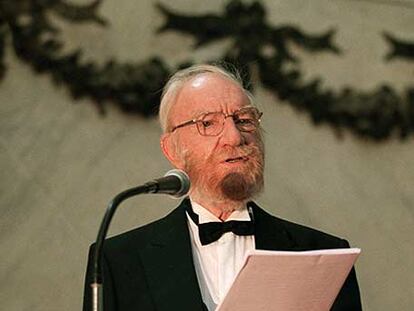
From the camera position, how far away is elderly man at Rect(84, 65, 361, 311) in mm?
2699

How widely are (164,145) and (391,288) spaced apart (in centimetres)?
131

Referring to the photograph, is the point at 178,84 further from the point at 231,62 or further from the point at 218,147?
the point at 231,62

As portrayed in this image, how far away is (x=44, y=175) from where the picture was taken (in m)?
3.54

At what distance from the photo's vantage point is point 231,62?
379 centimetres

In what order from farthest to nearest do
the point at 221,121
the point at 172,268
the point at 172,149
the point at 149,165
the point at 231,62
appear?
the point at 231,62, the point at 149,165, the point at 172,149, the point at 221,121, the point at 172,268

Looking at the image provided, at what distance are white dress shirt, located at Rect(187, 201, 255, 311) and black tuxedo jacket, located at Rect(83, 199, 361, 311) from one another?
0.04 metres

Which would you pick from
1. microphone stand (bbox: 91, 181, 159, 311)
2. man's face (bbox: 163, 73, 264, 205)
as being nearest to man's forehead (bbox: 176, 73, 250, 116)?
man's face (bbox: 163, 73, 264, 205)

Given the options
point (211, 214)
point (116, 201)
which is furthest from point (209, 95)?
point (116, 201)

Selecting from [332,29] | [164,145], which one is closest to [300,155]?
[332,29]

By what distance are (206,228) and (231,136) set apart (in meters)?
0.27

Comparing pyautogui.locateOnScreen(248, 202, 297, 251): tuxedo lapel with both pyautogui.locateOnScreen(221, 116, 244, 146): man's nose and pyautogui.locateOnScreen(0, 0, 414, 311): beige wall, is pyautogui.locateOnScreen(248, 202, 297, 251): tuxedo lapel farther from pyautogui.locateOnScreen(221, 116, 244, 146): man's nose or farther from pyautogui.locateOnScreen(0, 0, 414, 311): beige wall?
pyautogui.locateOnScreen(0, 0, 414, 311): beige wall

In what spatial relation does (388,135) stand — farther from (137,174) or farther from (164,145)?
(164,145)

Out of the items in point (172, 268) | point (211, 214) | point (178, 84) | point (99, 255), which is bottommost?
point (172, 268)

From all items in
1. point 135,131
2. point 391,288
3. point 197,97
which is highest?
point 197,97
